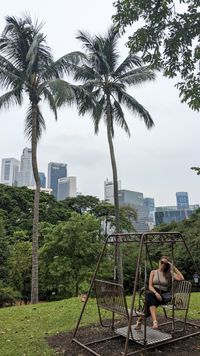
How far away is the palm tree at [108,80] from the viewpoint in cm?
1627

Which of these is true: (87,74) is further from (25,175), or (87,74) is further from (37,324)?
(25,175)

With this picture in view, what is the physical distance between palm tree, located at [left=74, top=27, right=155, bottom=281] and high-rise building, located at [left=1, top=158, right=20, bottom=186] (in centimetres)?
4339

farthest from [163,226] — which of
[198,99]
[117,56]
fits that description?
[198,99]

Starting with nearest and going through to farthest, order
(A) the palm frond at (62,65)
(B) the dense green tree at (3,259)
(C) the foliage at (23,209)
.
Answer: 1. (A) the palm frond at (62,65)
2. (B) the dense green tree at (3,259)
3. (C) the foliage at (23,209)

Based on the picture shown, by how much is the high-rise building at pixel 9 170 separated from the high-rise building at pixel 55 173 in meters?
6.17

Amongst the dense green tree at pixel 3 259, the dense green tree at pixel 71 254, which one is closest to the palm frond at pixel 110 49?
the dense green tree at pixel 71 254

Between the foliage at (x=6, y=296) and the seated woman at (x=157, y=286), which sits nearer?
the seated woman at (x=157, y=286)

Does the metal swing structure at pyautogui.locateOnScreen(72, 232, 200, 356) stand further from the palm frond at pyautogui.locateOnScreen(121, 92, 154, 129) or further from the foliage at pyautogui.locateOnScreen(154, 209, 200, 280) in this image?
the foliage at pyautogui.locateOnScreen(154, 209, 200, 280)

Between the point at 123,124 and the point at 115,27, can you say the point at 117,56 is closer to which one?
the point at 123,124

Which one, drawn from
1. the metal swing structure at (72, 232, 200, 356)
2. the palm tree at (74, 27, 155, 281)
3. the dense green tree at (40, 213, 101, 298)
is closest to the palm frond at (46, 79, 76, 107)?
the palm tree at (74, 27, 155, 281)

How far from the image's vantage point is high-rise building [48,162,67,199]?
199ft

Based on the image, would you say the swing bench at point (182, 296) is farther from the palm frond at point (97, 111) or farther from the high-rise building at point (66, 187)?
the high-rise building at point (66, 187)

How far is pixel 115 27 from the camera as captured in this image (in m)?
4.18

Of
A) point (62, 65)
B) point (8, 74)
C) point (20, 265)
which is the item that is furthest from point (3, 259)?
point (62, 65)
